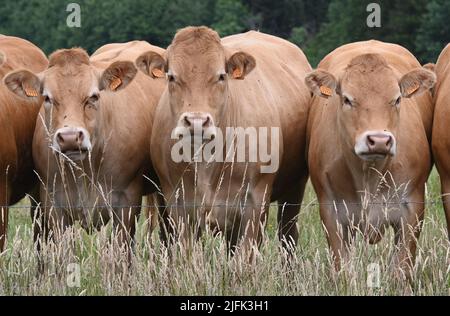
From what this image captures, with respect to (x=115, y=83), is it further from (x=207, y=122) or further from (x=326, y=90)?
(x=326, y=90)

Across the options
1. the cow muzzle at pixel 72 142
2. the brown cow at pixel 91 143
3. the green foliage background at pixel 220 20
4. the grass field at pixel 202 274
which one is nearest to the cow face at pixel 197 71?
the brown cow at pixel 91 143

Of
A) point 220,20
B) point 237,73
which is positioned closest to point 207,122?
point 237,73

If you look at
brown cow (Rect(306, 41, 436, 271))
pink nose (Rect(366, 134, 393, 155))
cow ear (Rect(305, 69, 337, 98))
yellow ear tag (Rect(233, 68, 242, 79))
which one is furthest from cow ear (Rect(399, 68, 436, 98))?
yellow ear tag (Rect(233, 68, 242, 79))

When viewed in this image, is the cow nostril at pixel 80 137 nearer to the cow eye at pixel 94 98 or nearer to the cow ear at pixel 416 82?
the cow eye at pixel 94 98

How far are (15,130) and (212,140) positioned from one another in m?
1.73

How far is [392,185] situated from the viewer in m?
8.77

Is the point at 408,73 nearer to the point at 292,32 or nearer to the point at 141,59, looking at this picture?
the point at 141,59

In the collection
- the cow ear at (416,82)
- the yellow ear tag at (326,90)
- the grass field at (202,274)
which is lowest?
the grass field at (202,274)

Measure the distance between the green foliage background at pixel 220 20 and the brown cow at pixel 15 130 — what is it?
45.5 metres

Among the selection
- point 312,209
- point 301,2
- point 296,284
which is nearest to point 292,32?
point 301,2

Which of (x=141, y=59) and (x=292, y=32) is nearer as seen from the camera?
(x=141, y=59)

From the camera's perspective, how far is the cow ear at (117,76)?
362 inches
